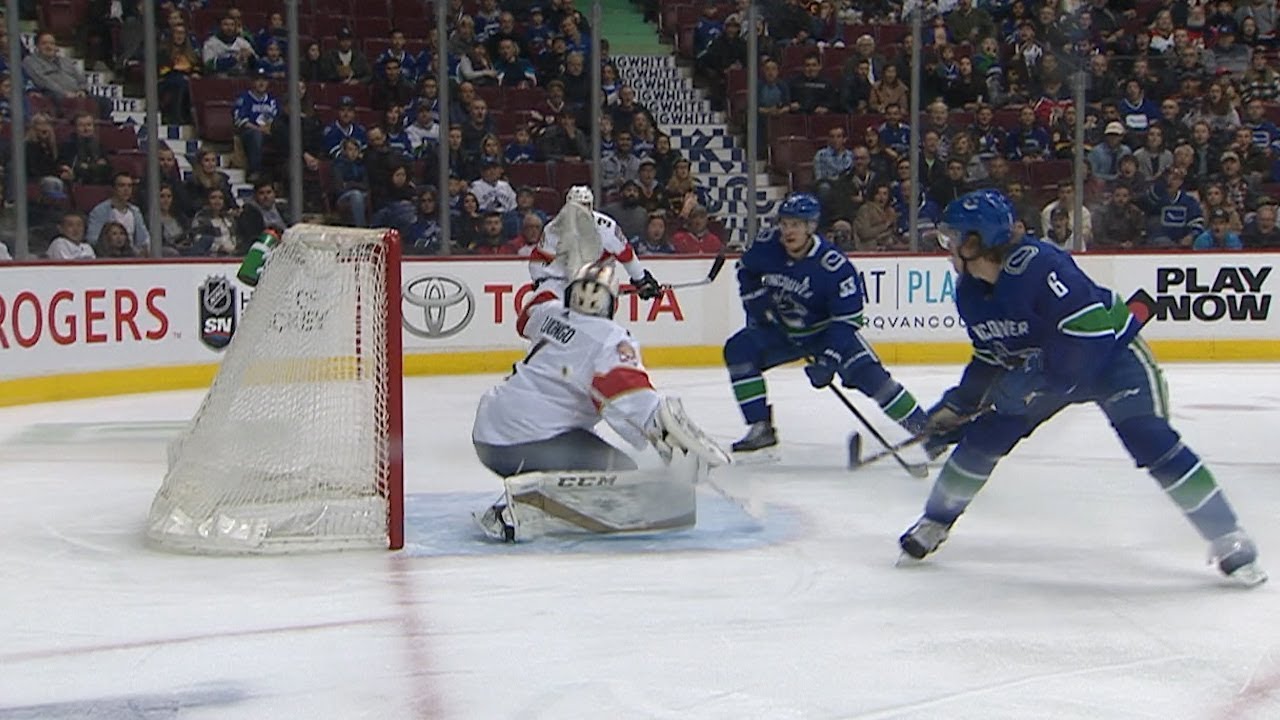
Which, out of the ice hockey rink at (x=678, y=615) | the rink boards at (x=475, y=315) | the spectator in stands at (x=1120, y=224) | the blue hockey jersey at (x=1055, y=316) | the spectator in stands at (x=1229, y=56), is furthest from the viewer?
the spectator in stands at (x=1229, y=56)

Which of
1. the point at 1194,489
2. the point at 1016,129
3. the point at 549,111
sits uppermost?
the point at 549,111

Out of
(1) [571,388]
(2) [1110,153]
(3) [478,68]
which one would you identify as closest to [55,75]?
(3) [478,68]

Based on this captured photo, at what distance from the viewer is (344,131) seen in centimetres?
1001

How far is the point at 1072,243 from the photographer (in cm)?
1098

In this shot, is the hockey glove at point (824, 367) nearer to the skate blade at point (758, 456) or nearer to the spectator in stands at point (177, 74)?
the skate blade at point (758, 456)

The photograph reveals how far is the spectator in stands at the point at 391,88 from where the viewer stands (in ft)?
33.6

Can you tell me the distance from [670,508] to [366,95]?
575 centimetres

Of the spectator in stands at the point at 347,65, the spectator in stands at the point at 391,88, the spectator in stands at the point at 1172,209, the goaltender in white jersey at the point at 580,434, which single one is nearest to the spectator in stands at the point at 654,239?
the spectator in stands at the point at 391,88

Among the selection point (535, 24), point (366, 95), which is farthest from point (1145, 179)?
point (366, 95)

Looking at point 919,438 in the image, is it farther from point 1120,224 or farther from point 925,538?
point 1120,224

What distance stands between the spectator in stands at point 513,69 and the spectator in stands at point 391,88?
0.61 meters

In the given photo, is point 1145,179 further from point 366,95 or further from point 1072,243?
point 366,95

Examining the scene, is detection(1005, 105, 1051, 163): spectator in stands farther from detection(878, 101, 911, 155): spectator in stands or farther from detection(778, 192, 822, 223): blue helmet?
detection(778, 192, 822, 223): blue helmet

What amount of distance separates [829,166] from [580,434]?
6.11 m
